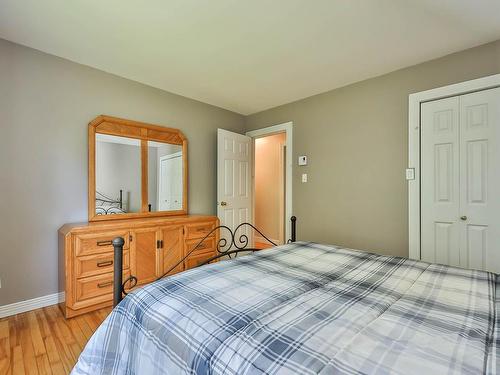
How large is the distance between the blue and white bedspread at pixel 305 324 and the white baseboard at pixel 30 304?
5.37 ft

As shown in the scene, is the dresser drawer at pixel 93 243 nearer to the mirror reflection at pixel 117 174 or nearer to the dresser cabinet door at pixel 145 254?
the dresser cabinet door at pixel 145 254

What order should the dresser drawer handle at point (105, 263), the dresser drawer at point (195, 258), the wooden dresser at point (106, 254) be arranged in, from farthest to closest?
the dresser drawer at point (195, 258) → the dresser drawer handle at point (105, 263) → the wooden dresser at point (106, 254)

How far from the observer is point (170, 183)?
10.4 feet

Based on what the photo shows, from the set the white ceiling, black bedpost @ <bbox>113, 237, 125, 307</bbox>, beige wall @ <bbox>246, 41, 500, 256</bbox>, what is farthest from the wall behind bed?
beige wall @ <bbox>246, 41, 500, 256</bbox>

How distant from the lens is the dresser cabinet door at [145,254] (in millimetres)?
2443

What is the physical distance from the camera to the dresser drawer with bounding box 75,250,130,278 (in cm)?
213

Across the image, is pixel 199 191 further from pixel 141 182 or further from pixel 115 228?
pixel 115 228

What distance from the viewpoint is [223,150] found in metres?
3.54

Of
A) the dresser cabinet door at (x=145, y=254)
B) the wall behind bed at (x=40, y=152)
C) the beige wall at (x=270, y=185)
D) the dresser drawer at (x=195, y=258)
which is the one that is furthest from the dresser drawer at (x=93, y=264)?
the beige wall at (x=270, y=185)

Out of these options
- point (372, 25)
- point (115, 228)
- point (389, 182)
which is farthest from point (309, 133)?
point (115, 228)

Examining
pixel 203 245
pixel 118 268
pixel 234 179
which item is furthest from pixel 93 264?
pixel 234 179

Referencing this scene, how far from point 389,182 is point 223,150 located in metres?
2.12

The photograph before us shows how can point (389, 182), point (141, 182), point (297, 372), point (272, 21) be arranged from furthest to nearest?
point (141, 182)
point (389, 182)
point (272, 21)
point (297, 372)

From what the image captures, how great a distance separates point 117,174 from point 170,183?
626mm
